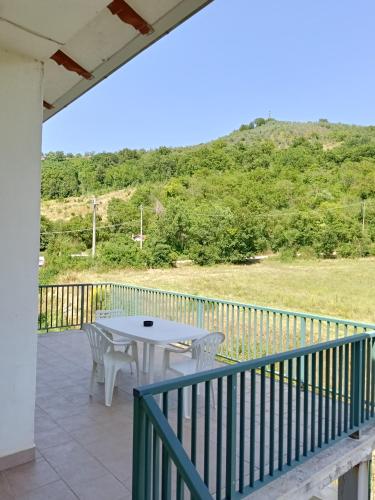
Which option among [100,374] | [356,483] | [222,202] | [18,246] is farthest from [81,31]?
[222,202]

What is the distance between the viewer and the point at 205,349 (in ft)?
11.9

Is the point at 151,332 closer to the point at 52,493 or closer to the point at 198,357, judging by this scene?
the point at 198,357

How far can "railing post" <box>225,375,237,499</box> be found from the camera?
6.36ft

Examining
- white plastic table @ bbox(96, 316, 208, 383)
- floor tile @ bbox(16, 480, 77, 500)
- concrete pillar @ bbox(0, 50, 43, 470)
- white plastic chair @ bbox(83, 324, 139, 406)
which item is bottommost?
floor tile @ bbox(16, 480, 77, 500)

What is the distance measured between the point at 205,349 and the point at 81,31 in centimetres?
287

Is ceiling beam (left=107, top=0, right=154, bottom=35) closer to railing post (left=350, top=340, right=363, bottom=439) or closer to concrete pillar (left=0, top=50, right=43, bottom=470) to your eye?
concrete pillar (left=0, top=50, right=43, bottom=470)

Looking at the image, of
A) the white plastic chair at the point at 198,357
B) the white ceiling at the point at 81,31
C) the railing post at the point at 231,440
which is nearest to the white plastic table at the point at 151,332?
the white plastic chair at the point at 198,357

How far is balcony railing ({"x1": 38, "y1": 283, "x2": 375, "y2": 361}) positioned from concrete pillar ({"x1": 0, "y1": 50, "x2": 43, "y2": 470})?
2.92 meters

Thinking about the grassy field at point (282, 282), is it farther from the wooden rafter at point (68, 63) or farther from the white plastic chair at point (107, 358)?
the wooden rafter at point (68, 63)

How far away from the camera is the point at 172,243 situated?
25188mm

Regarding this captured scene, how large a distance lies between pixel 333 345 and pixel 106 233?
27.1 meters

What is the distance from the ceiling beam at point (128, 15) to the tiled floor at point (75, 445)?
2917 mm

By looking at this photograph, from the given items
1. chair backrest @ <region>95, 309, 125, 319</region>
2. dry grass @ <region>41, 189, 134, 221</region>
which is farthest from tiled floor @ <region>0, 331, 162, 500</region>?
dry grass @ <region>41, 189, 134, 221</region>

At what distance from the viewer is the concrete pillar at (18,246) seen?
246 cm
